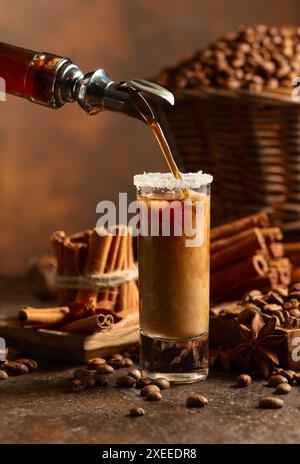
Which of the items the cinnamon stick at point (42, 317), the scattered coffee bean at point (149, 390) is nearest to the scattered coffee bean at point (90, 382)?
the scattered coffee bean at point (149, 390)

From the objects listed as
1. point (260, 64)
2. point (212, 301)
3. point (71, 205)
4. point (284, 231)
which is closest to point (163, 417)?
point (212, 301)

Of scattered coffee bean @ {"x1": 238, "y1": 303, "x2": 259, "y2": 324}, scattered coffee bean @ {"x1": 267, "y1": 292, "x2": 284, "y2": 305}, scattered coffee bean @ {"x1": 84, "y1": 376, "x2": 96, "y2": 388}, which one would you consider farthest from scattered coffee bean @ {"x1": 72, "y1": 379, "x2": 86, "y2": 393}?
scattered coffee bean @ {"x1": 267, "y1": 292, "x2": 284, "y2": 305}

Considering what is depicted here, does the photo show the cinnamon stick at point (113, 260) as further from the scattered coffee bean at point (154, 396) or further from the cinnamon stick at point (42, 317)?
the scattered coffee bean at point (154, 396)

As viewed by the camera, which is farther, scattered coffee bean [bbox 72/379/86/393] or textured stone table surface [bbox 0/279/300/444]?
scattered coffee bean [bbox 72/379/86/393]

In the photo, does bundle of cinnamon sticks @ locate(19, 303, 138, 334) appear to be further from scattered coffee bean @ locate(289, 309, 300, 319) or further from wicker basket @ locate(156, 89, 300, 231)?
wicker basket @ locate(156, 89, 300, 231)

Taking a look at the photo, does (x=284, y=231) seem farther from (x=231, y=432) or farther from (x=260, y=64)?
(x=231, y=432)
